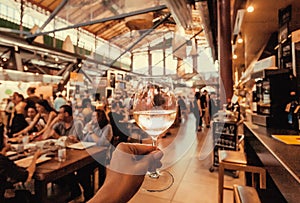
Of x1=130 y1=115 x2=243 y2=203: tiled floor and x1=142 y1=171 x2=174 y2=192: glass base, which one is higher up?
x1=142 y1=171 x2=174 y2=192: glass base

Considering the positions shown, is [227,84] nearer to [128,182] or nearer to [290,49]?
[290,49]

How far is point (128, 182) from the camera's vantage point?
602 mm

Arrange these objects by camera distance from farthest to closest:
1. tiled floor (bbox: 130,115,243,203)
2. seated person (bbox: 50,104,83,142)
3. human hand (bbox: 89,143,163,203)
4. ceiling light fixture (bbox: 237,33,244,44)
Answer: ceiling light fixture (bbox: 237,33,244,44) < seated person (bbox: 50,104,83,142) < tiled floor (bbox: 130,115,243,203) < human hand (bbox: 89,143,163,203)

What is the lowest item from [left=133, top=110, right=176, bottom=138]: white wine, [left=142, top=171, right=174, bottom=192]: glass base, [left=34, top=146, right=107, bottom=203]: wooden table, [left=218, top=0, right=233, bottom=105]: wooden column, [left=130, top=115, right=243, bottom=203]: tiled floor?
[left=130, top=115, right=243, bottom=203]: tiled floor

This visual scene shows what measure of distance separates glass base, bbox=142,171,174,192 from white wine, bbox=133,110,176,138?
0.14 metres

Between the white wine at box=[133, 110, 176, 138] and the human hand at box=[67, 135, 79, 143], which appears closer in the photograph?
the white wine at box=[133, 110, 176, 138]

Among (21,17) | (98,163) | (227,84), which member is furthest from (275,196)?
(21,17)

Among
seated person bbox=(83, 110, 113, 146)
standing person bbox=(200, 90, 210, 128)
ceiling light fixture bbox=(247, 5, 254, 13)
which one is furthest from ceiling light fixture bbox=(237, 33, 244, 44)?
seated person bbox=(83, 110, 113, 146)

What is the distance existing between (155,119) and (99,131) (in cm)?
307

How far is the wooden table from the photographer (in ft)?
6.84

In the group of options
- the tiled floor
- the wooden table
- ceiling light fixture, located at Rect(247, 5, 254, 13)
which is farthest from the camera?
ceiling light fixture, located at Rect(247, 5, 254, 13)

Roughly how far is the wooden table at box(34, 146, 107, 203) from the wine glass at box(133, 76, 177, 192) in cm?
175

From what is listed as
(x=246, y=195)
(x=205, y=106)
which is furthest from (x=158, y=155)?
(x=205, y=106)

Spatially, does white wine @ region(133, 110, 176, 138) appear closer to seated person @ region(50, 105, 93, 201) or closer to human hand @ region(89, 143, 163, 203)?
human hand @ region(89, 143, 163, 203)
